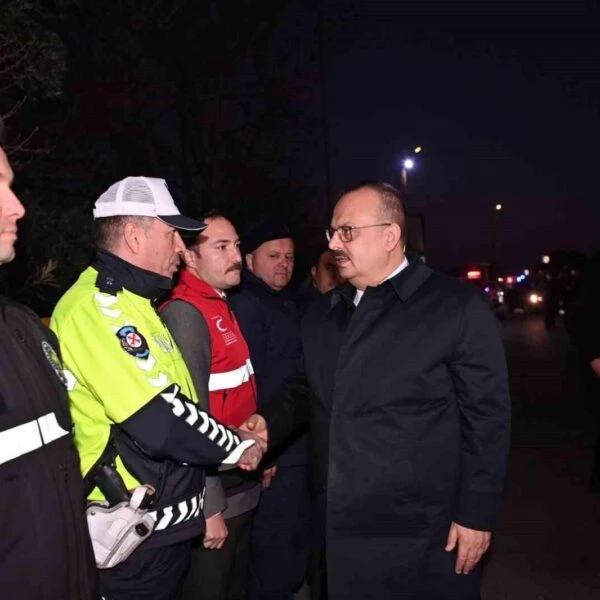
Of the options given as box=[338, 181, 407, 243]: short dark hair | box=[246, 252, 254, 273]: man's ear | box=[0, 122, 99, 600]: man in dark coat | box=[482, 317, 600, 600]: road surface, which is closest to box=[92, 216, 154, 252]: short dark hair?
box=[0, 122, 99, 600]: man in dark coat

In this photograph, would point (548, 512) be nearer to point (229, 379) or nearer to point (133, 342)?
point (229, 379)

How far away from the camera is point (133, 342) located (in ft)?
9.68

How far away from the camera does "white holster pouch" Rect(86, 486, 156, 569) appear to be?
291 centimetres

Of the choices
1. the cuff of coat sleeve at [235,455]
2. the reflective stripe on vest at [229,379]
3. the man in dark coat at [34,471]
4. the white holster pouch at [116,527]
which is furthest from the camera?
the reflective stripe on vest at [229,379]

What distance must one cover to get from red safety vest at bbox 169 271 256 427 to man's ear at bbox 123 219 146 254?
587 millimetres

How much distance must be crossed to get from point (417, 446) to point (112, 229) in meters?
1.61

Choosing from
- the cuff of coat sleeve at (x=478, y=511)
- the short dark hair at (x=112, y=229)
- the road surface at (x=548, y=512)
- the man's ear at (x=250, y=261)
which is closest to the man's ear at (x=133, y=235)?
the short dark hair at (x=112, y=229)

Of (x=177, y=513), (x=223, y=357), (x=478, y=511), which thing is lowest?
(x=478, y=511)

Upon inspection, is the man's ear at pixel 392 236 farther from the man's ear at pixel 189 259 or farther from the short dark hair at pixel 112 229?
the man's ear at pixel 189 259

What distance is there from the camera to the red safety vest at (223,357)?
3.98 m

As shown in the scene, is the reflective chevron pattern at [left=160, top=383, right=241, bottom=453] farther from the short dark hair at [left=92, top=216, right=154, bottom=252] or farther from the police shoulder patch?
the short dark hair at [left=92, top=216, right=154, bottom=252]

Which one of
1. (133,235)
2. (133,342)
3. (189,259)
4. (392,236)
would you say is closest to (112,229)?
(133,235)

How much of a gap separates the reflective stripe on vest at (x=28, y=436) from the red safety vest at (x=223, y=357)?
159 cm

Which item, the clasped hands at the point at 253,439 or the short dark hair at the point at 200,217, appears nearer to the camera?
the clasped hands at the point at 253,439
